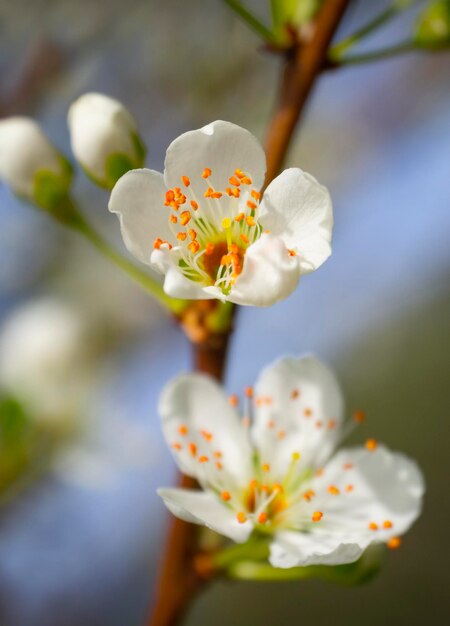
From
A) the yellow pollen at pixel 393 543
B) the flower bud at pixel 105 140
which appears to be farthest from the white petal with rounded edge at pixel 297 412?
the flower bud at pixel 105 140

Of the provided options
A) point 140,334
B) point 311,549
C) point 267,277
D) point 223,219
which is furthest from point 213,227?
point 140,334

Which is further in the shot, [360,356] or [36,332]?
[360,356]

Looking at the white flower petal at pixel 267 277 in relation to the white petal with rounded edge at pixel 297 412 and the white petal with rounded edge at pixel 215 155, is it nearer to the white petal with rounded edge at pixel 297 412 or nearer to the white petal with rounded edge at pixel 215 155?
the white petal with rounded edge at pixel 215 155

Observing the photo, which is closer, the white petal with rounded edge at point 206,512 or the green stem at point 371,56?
the white petal with rounded edge at point 206,512

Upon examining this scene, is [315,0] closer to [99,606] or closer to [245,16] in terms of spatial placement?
[245,16]

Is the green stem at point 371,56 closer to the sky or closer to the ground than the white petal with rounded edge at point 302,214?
closer to the sky

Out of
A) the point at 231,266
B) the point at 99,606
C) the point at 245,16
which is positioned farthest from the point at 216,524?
the point at 99,606
